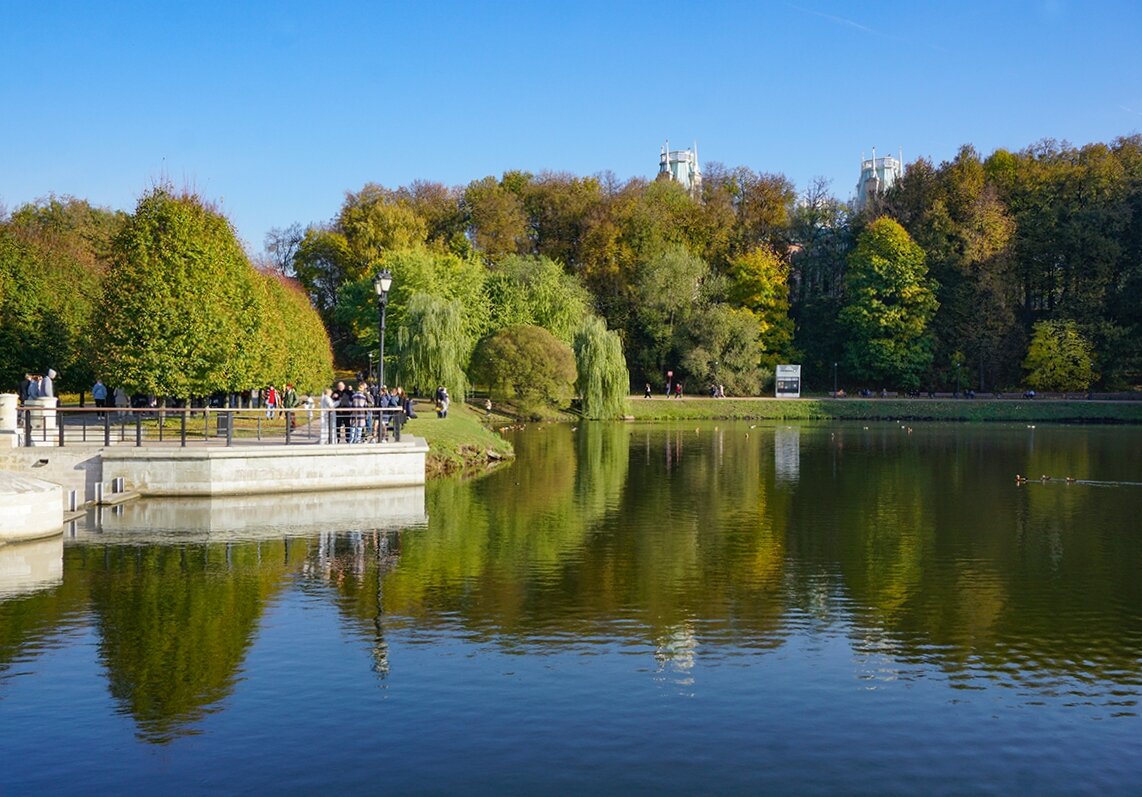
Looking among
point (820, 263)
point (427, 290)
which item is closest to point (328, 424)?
point (427, 290)

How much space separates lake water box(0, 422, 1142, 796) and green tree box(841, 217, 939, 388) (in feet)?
180

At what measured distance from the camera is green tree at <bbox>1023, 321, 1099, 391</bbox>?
251ft

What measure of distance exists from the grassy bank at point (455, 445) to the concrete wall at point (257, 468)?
3741 millimetres

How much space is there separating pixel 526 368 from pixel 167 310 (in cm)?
3119

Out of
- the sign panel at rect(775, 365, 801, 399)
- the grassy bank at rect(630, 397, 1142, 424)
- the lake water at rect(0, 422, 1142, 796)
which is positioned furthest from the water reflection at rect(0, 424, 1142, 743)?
the sign panel at rect(775, 365, 801, 399)

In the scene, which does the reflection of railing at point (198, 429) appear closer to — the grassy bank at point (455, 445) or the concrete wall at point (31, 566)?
the grassy bank at point (455, 445)

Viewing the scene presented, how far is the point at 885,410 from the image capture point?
7206 centimetres

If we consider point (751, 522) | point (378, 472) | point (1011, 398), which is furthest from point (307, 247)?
point (751, 522)

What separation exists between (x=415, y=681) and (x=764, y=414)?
60522mm

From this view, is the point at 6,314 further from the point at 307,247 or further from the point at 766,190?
the point at 766,190

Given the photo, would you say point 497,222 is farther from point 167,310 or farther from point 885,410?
point 167,310

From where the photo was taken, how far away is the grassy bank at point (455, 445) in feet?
114

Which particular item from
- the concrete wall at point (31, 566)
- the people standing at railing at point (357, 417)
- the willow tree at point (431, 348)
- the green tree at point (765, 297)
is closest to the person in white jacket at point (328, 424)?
the people standing at railing at point (357, 417)

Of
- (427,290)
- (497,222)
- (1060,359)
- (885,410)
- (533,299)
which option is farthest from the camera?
(497,222)
